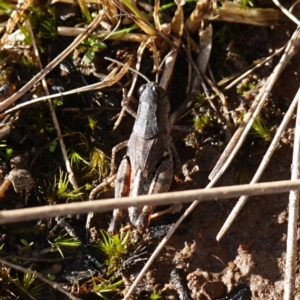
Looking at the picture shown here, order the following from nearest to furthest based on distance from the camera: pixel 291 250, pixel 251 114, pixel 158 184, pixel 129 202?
pixel 129 202 < pixel 291 250 < pixel 158 184 < pixel 251 114

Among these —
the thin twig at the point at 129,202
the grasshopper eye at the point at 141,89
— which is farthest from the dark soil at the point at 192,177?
the thin twig at the point at 129,202

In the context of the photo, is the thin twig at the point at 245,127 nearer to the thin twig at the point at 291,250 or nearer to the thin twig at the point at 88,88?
the thin twig at the point at 291,250

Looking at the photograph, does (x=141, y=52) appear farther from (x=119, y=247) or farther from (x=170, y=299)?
(x=170, y=299)

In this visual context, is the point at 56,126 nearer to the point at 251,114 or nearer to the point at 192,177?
the point at 192,177

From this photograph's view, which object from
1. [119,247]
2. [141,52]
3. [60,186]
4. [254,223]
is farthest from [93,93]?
[254,223]

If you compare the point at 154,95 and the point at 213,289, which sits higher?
the point at 154,95

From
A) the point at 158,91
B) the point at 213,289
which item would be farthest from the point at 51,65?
the point at 213,289

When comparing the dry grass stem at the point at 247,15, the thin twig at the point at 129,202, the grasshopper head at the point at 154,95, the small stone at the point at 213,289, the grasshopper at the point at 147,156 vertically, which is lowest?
the small stone at the point at 213,289

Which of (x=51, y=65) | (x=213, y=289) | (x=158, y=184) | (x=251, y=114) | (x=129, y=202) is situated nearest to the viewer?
(x=129, y=202)
